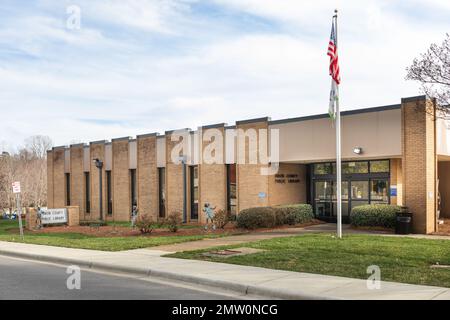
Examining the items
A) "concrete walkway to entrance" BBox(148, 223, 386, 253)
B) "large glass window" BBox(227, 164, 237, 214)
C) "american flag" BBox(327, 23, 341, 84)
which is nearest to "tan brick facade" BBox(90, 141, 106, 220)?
"large glass window" BBox(227, 164, 237, 214)

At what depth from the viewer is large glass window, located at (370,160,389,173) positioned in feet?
76.5

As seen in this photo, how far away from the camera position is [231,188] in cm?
2731

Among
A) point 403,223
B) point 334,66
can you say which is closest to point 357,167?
point 403,223

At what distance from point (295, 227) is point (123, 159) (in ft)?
45.4

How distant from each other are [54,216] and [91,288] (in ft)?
62.9

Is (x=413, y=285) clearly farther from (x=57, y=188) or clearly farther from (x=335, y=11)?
(x=57, y=188)

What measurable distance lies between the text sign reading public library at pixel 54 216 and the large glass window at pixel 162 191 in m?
5.34

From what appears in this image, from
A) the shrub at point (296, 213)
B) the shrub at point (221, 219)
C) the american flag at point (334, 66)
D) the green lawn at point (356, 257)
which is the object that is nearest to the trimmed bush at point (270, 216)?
the shrub at point (296, 213)

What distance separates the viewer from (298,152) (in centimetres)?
2438

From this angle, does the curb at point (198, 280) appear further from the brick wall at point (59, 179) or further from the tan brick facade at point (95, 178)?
the brick wall at point (59, 179)

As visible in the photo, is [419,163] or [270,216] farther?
[270,216]

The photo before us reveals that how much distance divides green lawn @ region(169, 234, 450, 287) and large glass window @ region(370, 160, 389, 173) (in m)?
6.64

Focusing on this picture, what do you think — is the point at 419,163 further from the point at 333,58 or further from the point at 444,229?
the point at 333,58

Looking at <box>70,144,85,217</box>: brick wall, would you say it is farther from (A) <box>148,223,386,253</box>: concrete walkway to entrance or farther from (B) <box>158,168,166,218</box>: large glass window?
(A) <box>148,223,386,253</box>: concrete walkway to entrance
